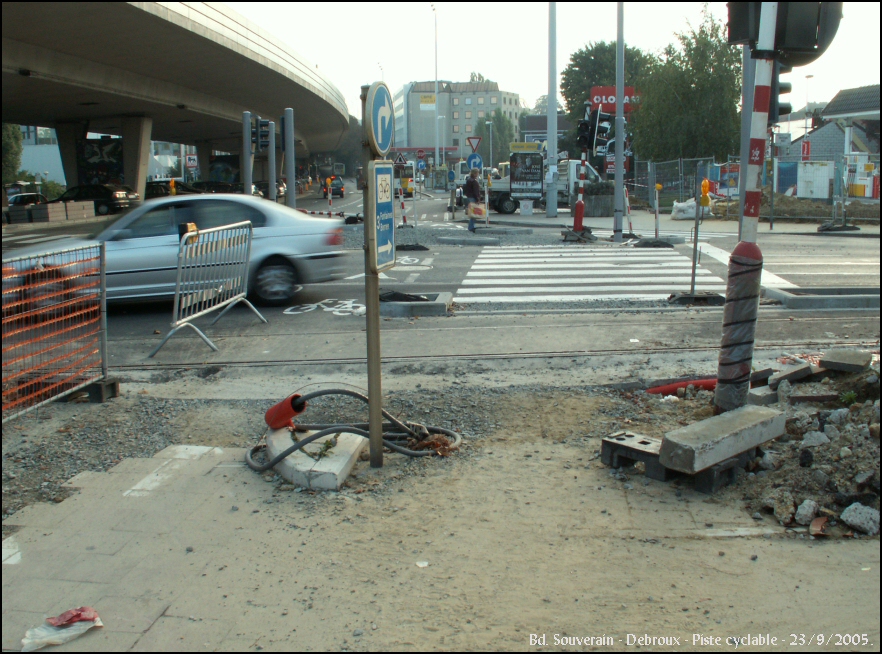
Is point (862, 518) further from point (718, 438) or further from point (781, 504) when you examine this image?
point (718, 438)

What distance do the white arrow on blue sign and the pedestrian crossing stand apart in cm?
641

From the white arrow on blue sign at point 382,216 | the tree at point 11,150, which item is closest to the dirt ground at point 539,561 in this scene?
the white arrow on blue sign at point 382,216

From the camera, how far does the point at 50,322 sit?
654 cm

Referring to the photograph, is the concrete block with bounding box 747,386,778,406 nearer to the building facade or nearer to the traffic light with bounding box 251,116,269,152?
the traffic light with bounding box 251,116,269,152

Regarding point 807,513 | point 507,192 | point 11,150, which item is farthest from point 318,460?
point 11,150

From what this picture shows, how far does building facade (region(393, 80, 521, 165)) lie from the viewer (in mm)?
135000

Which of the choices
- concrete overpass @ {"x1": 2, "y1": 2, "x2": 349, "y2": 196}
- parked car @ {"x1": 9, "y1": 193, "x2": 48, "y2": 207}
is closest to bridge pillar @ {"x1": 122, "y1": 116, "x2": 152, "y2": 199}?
concrete overpass @ {"x1": 2, "y1": 2, "x2": 349, "y2": 196}

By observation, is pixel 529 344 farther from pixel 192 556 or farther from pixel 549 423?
pixel 192 556

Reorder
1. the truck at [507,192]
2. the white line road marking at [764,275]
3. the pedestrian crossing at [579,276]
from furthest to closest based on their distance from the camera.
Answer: the truck at [507,192]
the white line road marking at [764,275]
the pedestrian crossing at [579,276]

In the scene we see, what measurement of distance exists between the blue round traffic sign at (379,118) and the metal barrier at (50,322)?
3.03m

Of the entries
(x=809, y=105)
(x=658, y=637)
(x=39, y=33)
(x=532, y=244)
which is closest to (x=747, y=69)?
(x=532, y=244)

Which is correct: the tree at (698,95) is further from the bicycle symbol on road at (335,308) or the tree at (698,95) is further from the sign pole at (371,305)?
the sign pole at (371,305)

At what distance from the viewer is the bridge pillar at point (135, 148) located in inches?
1697

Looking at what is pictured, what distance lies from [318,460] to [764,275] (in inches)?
426
